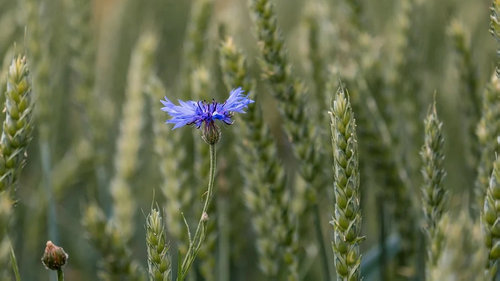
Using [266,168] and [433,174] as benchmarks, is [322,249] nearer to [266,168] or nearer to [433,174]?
[266,168]

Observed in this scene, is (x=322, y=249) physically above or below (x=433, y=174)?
below

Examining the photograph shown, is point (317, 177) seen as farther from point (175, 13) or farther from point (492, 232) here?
point (175, 13)

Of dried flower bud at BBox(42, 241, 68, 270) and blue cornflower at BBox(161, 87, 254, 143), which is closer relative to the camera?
dried flower bud at BBox(42, 241, 68, 270)

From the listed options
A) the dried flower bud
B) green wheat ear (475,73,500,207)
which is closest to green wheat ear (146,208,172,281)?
the dried flower bud

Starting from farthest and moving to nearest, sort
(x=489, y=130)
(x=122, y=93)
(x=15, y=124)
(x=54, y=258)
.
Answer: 1. (x=122, y=93)
2. (x=489, y=130)
3. (x=15, y=124)
4. (x=54, y=258)

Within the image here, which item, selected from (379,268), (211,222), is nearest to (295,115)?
(211,222)

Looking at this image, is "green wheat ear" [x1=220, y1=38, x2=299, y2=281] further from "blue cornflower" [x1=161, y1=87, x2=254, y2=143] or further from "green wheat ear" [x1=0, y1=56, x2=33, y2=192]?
"green wheat ear" [x1=0, y1=56, x2=33, y2=192]

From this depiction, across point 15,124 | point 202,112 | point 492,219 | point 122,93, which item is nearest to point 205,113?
point 202,112
